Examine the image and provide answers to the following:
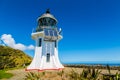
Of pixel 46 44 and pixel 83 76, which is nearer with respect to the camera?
pixel 83 76

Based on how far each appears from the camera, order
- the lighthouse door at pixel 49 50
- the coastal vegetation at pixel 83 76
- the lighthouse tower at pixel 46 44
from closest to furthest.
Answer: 1. the coastal vegetation at pixel 83 76
2. the lighthouse tower at pixel 46 44
3. the lighthouse door at pixel 49 50

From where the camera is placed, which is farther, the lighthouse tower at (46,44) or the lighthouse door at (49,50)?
the lighthouse door at (49,50)

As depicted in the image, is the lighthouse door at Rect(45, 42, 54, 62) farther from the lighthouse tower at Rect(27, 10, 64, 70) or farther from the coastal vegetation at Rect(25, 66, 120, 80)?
the coastal vegetation at Rect(25, 66, 120, 80)

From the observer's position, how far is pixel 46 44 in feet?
81.2

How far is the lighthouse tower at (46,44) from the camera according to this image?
78.0 ft

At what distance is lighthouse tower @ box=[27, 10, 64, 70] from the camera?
78.0ft

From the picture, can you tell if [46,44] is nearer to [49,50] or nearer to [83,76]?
[49,50]

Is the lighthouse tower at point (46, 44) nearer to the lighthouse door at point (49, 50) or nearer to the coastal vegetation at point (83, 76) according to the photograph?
the lighthouse door at point (49, 50)

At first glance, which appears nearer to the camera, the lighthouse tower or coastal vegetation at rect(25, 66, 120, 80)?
coastal vegetation at rect(25, 66, 120, 80)

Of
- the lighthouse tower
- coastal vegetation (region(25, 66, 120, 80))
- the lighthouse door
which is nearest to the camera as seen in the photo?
coastal vegetation (region(25, 66, 120, 80))

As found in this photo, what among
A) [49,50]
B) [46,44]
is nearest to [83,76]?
[49,50]

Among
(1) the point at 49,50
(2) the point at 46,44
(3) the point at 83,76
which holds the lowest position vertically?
(3) the point at 83,76

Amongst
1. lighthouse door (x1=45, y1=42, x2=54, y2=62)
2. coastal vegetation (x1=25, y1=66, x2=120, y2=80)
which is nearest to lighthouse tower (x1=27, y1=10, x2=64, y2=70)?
lighthouse door (x1=45, y1=42, x2=54, y2=62)

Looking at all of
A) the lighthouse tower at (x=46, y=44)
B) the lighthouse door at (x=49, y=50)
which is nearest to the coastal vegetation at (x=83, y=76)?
the lighthouse tower at (x=46, y=44)
